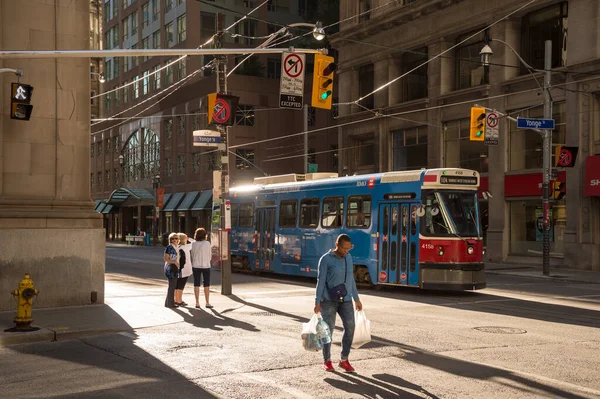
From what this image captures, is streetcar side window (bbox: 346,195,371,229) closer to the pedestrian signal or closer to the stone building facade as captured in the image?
the pedestrian signal

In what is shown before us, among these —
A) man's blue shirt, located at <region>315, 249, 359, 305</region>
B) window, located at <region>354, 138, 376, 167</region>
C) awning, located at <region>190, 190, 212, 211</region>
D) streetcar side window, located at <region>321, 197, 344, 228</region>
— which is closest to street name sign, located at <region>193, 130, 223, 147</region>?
streetcar side window, located at <region>321, 197, 344, 228</region>

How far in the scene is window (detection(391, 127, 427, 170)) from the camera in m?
40.6

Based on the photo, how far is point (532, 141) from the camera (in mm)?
34406

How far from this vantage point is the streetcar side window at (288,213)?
25.7 m

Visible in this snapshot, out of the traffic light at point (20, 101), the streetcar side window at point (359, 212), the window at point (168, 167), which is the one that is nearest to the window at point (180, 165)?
the window at point (168, 167)

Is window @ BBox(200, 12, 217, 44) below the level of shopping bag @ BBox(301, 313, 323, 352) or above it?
above

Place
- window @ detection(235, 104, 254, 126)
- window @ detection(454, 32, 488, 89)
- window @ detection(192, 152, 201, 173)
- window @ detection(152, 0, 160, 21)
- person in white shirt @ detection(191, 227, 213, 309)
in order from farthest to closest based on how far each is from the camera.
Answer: window @ detection(152, 0, 160, 21) → window @ detection(192, 152, 201, 173) → window @ detection(235, 104, 254, 126) → window @ detection(454, 32, 488, 89) → person in white shirt @ detection(191, 227, 213, 309)

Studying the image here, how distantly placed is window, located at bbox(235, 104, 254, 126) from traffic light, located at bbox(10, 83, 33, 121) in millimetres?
46309

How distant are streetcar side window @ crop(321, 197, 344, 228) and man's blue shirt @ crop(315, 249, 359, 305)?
13416mm

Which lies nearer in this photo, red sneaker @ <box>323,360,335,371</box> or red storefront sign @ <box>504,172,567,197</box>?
red sneaker @ <box>323,360,335,371</box>

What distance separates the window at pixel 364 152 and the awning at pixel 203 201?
17728mm

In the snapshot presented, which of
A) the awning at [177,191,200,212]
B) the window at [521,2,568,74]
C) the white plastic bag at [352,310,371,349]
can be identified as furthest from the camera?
the awning at [177,191,200,212]

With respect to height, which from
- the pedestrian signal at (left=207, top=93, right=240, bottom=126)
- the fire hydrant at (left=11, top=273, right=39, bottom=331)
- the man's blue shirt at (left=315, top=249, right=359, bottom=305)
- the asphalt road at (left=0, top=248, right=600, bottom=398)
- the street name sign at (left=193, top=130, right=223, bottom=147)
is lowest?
the asphalt road at (left=0, top=248, right=600, bottom=398)

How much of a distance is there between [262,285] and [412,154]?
2025 cm
